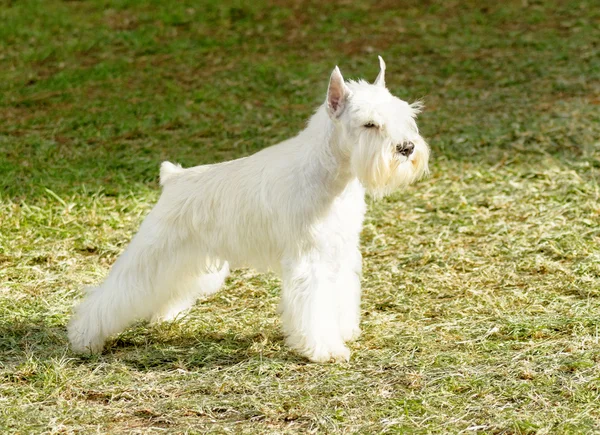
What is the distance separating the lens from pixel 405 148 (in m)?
4.65

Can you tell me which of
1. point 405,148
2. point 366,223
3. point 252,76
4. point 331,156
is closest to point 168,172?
point 331,156

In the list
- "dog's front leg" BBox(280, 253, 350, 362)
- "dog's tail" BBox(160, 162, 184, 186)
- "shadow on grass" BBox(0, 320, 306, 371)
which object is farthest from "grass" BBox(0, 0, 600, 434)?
"dog's tail" BBox(160, 162, 184, 186)

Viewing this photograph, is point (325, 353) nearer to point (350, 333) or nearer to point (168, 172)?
point (350, 333)

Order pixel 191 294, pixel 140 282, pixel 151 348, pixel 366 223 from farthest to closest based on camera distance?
pixel 366 223
pixel 191 294
pixel 151 348
pixel 140 282

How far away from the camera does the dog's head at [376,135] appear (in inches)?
182

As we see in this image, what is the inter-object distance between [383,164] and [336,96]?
17.8 inches

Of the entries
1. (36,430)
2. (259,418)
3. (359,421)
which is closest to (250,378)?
(259,418)

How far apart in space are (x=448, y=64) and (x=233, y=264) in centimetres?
720

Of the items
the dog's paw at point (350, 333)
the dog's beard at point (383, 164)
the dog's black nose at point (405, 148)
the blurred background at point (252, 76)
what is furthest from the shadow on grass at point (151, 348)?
the blurred background at point (252, 76)

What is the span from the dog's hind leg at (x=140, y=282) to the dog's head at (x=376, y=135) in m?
1.13

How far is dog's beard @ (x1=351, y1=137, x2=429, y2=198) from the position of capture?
15.1ft

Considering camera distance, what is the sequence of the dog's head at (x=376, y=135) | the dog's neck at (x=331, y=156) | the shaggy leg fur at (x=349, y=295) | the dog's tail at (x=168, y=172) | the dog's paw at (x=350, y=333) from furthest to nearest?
the dog's tail at (x=168, y=172) → the dog's paw at (x=350, y=333) → the shaggy leg fur at (x=349, y=295) → the dog's neck at (x=331, y=156) → the dog's head at (x=376, y=135)

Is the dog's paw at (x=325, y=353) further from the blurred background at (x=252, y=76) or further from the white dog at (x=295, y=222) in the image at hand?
the blurred background at (x=252, y=76)

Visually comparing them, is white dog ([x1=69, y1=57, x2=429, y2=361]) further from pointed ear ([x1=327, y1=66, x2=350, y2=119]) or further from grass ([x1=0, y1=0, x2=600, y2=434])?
grass ([x1=0, y1=0, x2=600, y2=434])
